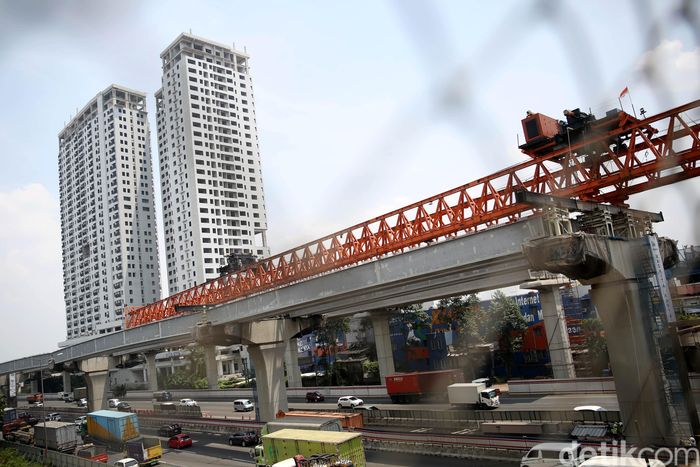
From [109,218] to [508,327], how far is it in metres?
149

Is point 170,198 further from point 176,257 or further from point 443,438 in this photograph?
point 443,438

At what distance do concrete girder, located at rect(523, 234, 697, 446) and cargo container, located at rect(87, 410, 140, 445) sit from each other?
41.3 meters

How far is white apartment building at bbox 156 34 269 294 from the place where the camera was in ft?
443

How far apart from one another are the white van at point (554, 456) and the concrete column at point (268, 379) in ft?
76.0

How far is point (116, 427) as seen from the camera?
46.6 m

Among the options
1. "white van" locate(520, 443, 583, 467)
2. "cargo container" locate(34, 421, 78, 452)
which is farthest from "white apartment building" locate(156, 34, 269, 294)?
"white van" locate(520, 443, 583, 467)

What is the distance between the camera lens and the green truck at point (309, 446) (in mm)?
25156

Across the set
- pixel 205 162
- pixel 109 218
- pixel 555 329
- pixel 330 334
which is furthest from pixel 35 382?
pixel 555 329

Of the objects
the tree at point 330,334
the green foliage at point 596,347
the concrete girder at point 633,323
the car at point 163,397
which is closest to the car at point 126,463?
the concrete girder at point 633,323

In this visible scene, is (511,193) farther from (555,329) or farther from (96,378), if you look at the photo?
(96,378)

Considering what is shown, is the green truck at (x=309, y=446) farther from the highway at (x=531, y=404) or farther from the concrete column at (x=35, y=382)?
the concrete column at (x=35, y=382)

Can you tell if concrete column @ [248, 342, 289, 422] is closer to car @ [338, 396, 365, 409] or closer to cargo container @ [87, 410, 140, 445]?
cargo container @ [87, 410, 140, 445]

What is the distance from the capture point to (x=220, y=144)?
142625mm

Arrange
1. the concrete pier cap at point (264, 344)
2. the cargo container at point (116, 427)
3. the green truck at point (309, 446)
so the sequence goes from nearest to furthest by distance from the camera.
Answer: the green truck at point (309, 446)
the concrete pier cap at point (264, 344)
the cargo container at point (116, 427)
